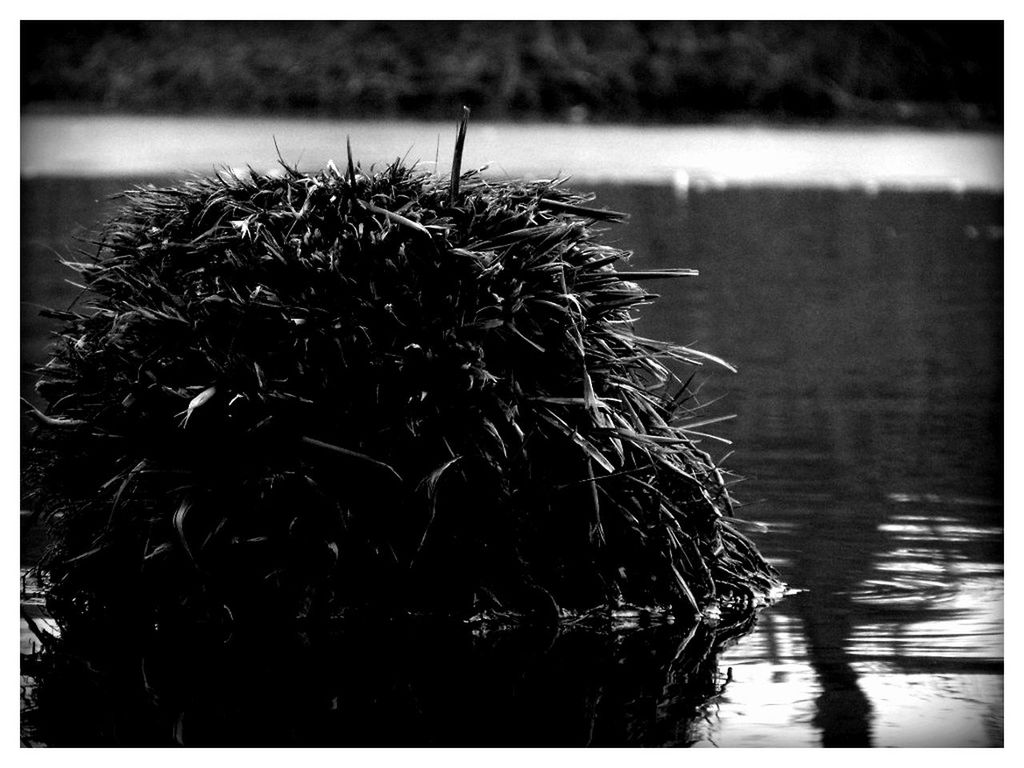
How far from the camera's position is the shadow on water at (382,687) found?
3918 mm

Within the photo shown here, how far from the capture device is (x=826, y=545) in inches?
230

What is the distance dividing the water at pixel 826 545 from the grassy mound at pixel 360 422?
30cm

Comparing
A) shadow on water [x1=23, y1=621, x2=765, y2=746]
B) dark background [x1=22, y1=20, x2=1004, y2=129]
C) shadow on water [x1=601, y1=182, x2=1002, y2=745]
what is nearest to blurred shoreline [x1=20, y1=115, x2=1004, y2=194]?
dark background [x1=22, y1=20, x2=1004, y2=129]

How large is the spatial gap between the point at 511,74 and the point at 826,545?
26950mm

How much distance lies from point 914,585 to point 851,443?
2683mm

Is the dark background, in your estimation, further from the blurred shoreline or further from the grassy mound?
the grassy mound

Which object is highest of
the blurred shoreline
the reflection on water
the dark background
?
the dark background

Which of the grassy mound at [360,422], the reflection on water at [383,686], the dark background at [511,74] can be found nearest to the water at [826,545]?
the reflection on water at [383,686]

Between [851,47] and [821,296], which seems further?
[851,47]

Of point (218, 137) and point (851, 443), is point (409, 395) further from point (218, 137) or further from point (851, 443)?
point (218, 137)

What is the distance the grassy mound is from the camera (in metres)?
4.45

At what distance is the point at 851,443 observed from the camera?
7.95 metres

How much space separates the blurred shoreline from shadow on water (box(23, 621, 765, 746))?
16.1m
